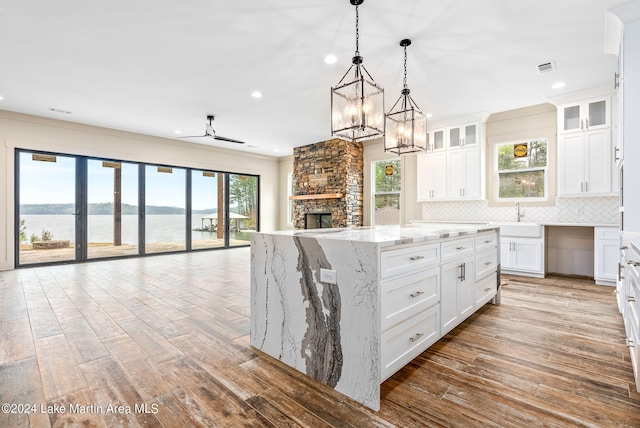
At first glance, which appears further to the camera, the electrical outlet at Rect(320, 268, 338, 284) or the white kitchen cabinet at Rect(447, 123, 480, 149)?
the white kitchen cabinet at Rect(447, 123, 480, 149)

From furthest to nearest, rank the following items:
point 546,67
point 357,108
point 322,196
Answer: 1. point 322,196
2. point 546,67
3. point 357,108

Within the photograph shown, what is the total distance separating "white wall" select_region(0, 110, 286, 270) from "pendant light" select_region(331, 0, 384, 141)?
6006mm

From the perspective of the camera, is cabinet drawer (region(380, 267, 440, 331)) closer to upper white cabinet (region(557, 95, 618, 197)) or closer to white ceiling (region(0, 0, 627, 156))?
white ceiling (region(0, 0, 627, 156))

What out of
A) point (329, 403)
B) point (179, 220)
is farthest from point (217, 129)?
point (329, 403)

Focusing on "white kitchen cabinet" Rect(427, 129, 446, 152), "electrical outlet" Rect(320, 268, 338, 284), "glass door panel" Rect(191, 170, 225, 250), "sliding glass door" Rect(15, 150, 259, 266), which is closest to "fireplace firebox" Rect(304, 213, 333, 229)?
"sliding glass door" Rect(15, 150, 259, 266)

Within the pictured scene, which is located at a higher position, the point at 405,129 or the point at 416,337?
the point at 405,129

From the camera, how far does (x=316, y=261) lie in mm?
1885

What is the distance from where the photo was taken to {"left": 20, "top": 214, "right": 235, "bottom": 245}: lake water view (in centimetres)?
594

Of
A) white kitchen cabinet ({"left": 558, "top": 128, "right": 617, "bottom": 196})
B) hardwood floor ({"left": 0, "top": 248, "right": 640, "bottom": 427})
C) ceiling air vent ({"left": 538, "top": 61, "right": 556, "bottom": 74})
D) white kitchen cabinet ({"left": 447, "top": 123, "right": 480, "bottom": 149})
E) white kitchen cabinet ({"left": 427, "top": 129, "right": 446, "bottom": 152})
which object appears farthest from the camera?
white kitchen cabinet ({"left": 427, "top": 129, "right": 446, "bottom": 152})

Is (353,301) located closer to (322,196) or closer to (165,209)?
(322,196)

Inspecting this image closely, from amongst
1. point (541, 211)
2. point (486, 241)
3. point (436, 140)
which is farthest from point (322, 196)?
point (486, 241)

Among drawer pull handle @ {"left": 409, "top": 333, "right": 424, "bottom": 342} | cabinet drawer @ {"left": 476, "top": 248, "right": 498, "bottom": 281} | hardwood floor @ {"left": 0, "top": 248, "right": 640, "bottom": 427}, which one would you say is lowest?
hardwood floor @ {"left": 0, "top": 248, "right": 640, "bottom": 427}

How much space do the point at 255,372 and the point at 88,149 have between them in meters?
6.53

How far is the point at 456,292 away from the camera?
2500 millimetres
